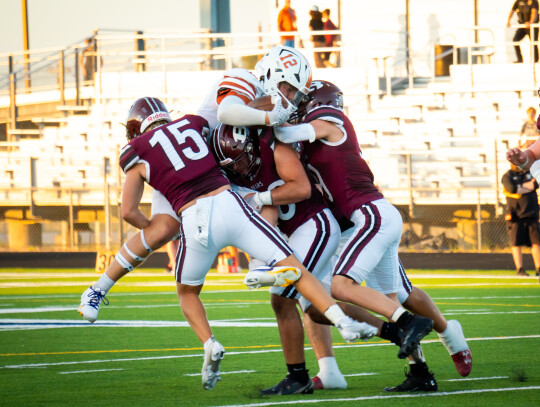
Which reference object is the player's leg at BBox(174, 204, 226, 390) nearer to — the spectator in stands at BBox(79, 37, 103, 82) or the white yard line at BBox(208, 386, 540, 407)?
the white yard line at BBox(208, 386, 540, 407)

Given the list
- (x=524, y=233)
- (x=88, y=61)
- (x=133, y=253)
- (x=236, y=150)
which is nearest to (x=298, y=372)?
(x=236, y=150)

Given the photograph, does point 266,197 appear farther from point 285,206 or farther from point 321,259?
point 321,259

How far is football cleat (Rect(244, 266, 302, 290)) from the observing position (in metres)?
5.41

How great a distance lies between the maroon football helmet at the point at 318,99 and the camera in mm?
6000

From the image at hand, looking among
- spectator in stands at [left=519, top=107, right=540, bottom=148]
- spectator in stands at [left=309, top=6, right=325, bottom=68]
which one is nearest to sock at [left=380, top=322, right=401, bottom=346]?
spectator in stands at [left=519, top=107, right=540, bottom=148]

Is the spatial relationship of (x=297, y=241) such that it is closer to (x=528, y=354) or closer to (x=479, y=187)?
(x=528, y=354)

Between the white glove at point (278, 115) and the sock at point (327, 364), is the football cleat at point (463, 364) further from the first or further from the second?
A: the white glove at point (278, 115)

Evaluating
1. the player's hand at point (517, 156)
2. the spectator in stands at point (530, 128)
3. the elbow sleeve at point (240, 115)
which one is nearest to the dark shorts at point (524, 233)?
the spectator in stands at point (530, 128)

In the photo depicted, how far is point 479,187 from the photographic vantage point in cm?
1914

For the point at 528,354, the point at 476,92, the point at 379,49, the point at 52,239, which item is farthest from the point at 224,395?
the point at 52,239

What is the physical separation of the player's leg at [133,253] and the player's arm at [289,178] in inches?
40.6

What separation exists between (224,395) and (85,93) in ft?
71.7

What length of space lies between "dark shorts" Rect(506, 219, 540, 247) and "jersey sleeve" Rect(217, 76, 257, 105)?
9.18 m

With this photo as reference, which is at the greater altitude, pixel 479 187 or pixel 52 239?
pixel 479 187
